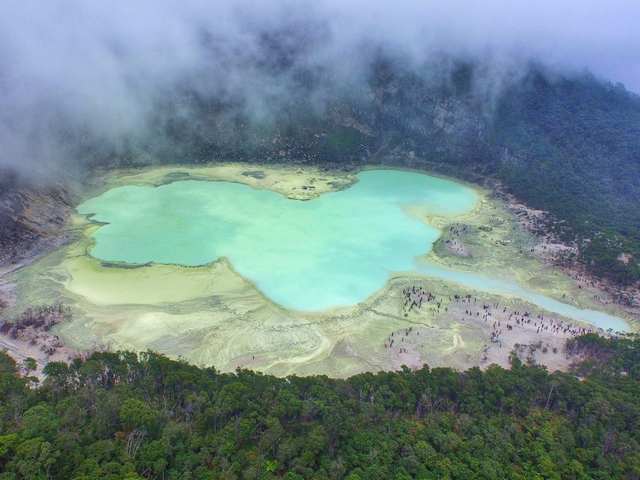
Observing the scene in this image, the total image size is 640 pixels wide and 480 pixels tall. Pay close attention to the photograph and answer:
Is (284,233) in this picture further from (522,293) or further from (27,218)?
(27,218)

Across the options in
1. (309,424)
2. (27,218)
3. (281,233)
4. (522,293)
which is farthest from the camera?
(281,233)

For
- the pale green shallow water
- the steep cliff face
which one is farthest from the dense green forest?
the steep cliff face

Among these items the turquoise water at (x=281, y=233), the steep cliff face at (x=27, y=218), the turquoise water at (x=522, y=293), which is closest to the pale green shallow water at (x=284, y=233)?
the turquoise water at (x=281, y=233)

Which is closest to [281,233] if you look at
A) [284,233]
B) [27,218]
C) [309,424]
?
[284,233]

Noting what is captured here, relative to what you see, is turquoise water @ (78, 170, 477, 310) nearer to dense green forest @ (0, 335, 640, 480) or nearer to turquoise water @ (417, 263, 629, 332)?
turquoise water @ (417, 263, 629, 332)

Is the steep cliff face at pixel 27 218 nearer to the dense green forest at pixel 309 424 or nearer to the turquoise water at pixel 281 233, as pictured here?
the turquoise water at pixel 281 233
